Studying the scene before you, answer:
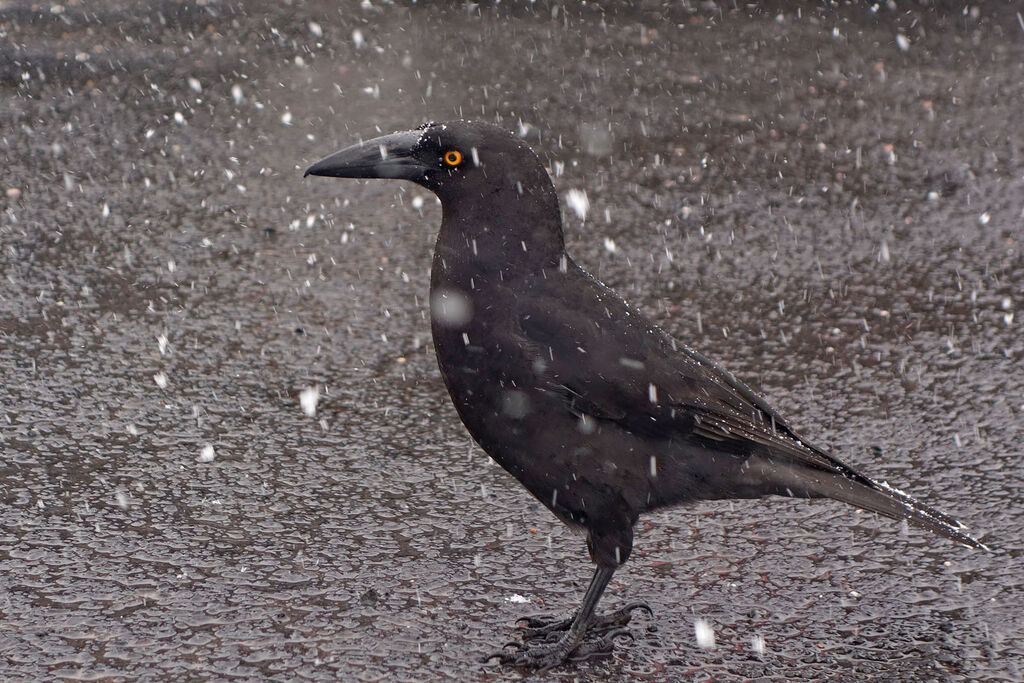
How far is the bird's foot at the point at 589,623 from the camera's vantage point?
312 cm

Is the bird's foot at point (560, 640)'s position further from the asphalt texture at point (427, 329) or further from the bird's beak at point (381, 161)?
the bird's beak at point (381, 161)

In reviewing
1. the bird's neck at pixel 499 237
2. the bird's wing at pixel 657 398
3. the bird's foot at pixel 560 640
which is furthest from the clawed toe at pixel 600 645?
the bird's neck at pixel 499 237

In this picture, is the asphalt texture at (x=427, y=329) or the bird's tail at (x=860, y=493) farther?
the asphalt texture at (x=427, y=329)

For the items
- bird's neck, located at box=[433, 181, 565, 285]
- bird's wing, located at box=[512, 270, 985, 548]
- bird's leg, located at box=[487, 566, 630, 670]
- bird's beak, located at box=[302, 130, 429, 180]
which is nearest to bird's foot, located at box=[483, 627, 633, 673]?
bird's leg, located at box=[487, 566, 630, 670]

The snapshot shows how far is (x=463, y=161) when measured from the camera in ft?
10.6

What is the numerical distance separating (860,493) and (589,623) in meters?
0.78

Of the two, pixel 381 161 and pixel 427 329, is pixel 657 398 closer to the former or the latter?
pixel 381 161

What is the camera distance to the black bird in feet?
9.98

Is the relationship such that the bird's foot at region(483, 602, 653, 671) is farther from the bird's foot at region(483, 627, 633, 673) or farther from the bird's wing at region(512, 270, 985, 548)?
the bird's wing at region(512, 270, 985, 548)

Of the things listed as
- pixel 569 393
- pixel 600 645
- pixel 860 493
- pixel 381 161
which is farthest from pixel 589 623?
pixel 381 161

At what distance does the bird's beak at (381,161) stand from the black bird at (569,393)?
11 mm

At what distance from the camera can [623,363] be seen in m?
3.15

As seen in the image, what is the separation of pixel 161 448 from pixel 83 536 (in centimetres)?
54

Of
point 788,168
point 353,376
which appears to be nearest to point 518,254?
point 353,376
